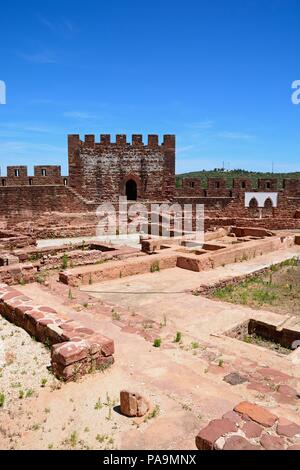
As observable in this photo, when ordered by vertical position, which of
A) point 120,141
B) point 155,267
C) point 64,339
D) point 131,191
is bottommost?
point 155,267

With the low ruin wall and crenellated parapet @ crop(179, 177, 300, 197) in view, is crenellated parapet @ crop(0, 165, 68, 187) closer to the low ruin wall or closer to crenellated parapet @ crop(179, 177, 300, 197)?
crenellated parapet @ crop(179, 177, 300, 197)

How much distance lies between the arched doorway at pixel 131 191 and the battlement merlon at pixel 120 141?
231 centimetres

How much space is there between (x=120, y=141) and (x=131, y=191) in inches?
119

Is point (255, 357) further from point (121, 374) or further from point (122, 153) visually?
point (122, 153)

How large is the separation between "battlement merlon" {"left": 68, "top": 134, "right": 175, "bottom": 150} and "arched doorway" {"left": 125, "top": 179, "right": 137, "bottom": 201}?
91.1 inches

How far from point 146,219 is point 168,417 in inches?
630

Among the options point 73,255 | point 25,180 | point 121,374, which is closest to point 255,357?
point 121,374

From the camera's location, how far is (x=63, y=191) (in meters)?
20.0

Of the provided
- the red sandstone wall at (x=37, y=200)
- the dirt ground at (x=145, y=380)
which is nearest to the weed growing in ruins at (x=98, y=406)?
the dirt ground at (x=145, y=380)

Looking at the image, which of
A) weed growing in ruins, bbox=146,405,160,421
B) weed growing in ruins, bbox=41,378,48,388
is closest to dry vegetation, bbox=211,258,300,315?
weed growing in ruins, bbox=146,405,160,421

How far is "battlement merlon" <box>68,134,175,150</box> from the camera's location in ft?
71.3

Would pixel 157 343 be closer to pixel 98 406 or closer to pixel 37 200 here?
pixel 98 406

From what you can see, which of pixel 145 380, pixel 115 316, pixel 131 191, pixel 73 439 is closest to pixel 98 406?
pixel 73 439

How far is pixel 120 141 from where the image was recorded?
73.2 feet
